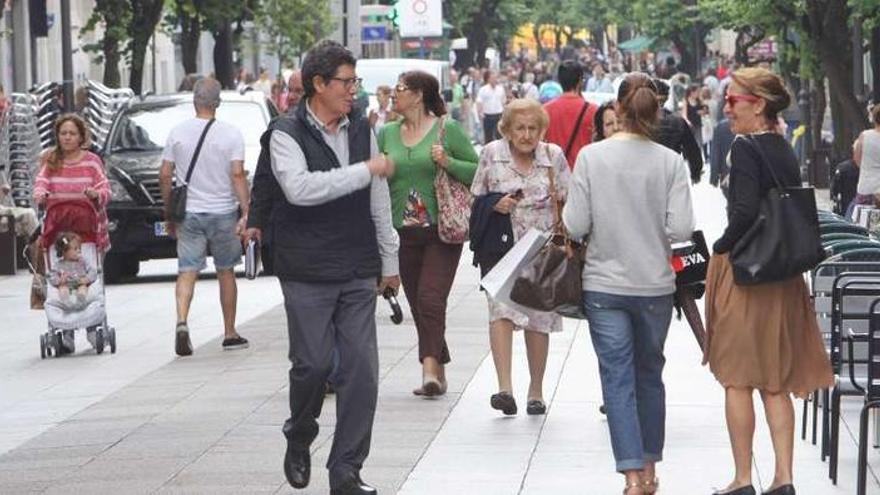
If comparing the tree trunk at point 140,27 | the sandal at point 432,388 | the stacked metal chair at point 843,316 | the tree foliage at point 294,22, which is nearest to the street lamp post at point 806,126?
the tree foliage at point 294,22

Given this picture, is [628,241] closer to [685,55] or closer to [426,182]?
[426,182]

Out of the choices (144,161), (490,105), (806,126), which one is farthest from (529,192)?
(490,105)

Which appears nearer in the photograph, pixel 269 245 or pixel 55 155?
pixel 269 245

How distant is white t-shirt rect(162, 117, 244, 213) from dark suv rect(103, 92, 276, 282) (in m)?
5.75

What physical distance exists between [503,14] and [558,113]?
73.7 m

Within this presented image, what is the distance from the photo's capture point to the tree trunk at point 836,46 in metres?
27.5

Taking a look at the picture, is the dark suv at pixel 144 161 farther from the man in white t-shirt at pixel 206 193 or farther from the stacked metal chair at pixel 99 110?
the man in white t-shirt at pixel 206 193

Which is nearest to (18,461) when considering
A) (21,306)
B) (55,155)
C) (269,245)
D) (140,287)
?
(269,245)

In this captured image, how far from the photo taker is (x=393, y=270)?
9516 mm

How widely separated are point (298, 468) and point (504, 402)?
2.54 m

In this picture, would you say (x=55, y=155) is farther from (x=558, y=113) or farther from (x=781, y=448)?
(x=781, y=448)

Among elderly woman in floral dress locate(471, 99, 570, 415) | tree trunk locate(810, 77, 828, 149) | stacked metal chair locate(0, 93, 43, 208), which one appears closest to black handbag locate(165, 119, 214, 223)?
elderly woman in floral dress locate(471, 99, 570, 415)

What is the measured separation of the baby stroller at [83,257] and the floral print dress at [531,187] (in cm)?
443

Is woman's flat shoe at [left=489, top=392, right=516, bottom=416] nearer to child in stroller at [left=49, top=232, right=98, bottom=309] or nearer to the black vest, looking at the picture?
the black vest
